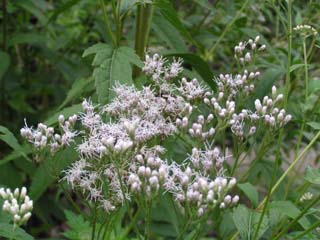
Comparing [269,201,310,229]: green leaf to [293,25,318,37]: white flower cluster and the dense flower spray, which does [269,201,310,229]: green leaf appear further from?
[293,25,318,37]: white flower cluster

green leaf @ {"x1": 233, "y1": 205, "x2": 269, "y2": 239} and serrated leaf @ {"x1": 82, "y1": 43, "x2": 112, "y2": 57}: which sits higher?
serrated leaf @ {"x1": 82, "y1": 43, "x2": 112, "y2": 57}

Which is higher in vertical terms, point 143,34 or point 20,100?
point 143,34

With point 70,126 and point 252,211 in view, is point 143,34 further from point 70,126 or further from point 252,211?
point 252,211

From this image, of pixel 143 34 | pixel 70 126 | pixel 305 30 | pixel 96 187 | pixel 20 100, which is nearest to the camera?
pixel 96 187

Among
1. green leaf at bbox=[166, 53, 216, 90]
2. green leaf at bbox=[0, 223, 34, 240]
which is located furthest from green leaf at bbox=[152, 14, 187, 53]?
green leaf at bbox=[0, 223, 34, 240]

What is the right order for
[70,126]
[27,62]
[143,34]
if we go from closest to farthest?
[70,126]
[143,34]
[27,62]

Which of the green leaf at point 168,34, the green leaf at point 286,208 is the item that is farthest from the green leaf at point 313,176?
the green leaf at point 168,34

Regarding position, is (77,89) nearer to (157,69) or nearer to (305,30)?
(157,69)

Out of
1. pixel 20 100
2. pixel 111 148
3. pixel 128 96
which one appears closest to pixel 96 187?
pixel 111 148
